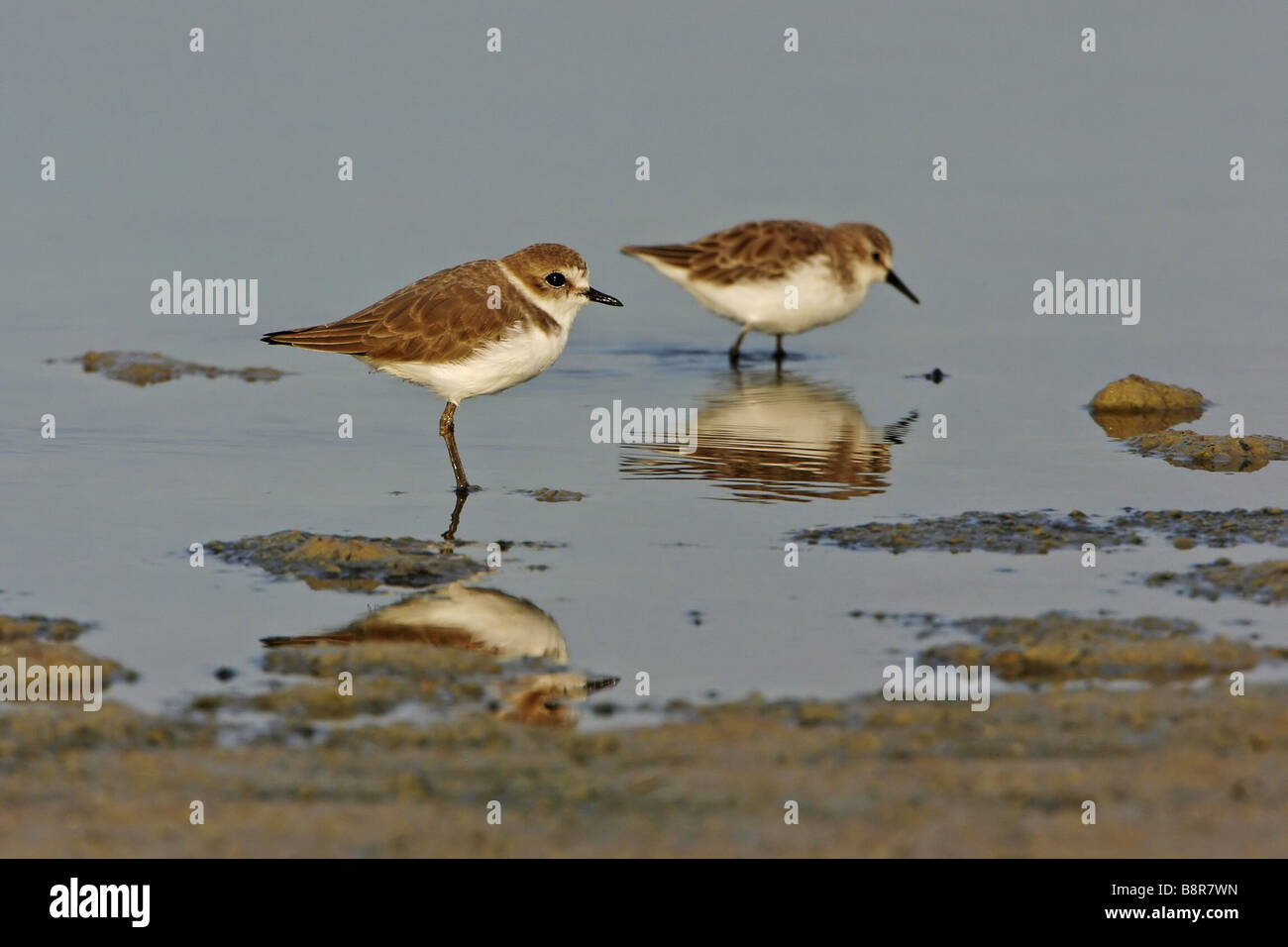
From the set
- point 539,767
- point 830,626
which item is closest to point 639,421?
point 830,626

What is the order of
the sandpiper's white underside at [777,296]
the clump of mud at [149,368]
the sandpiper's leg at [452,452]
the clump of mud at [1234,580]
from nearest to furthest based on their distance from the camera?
1. the clump of mud at [1234,580]
2. the sandpiper's leg at [452,452]
3. the clump of mud at [149,368]
4. the sandpiper's white underside at [777,296]

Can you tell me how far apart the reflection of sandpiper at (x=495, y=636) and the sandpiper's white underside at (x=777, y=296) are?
7541mm

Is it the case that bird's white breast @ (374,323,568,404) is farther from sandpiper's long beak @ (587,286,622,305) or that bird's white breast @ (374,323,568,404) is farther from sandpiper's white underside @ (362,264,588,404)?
sandpiper's long beak @ (587,286,622,305)

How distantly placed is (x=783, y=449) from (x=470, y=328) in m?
2.63

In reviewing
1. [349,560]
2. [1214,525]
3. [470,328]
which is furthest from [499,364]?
[1214,525]

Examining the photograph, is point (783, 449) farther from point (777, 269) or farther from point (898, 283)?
point (898, 283)

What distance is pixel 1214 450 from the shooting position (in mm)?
11695

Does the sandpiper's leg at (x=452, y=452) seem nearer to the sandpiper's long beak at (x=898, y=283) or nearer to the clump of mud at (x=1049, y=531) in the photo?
the clump of mud at (x=1049, y=531)

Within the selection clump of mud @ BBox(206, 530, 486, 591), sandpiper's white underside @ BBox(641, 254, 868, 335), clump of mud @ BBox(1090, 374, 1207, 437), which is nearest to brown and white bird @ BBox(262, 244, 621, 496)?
clump of mud @ BBox(206, 530, 486, 591)

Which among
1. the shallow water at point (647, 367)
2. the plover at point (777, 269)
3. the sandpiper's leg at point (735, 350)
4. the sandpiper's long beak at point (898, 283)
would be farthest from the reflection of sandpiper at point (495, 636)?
the sandpiper's long beak at point (898, 283)

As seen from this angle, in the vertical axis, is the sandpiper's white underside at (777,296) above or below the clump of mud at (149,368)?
above

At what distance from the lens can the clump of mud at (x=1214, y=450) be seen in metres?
11.5

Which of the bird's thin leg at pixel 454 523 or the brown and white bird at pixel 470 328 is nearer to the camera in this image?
the bird's thin leg at pixel 454 523

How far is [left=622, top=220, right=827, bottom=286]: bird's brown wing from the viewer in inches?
625
